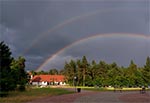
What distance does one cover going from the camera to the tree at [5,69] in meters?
28.7

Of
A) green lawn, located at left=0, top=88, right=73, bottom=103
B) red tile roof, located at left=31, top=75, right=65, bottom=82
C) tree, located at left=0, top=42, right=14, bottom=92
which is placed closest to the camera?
green lawn, located at left=0, top=88, right=73, bottom=103

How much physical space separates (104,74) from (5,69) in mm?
79237

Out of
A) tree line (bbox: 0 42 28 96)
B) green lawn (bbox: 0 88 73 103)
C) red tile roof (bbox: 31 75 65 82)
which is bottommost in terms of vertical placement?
green lawn (bbox: 0 88 73 103)

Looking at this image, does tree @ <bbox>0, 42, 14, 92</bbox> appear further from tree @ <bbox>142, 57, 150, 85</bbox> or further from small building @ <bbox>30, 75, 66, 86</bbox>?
small building @ <bbox>30, 75, 66, 86</bbox>

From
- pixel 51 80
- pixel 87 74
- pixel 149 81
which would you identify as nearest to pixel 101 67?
pixel 87 74

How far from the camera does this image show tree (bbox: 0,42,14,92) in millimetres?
28734

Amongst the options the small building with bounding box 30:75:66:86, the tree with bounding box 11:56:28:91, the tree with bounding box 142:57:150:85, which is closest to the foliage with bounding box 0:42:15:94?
the tree with bounding box 11:56:28:91

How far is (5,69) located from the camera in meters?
30.8

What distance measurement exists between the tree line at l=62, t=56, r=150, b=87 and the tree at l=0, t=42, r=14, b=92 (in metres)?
60.8

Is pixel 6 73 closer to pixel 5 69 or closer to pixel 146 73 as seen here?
pixel 5 69

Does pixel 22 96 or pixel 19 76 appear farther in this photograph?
pixel 19 76

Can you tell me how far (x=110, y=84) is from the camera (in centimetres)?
9594

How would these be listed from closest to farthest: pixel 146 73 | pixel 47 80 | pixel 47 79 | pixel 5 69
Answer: pixel 5 69 < pixel 146 73 < pixel 47 80 < pixel 47 79

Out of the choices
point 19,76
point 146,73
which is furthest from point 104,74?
point 19,76
